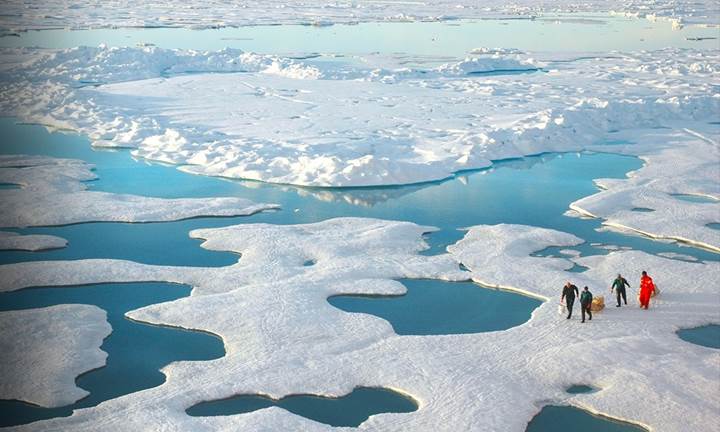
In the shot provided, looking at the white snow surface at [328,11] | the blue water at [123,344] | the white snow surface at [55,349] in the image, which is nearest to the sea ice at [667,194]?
the blue water at [123,344]

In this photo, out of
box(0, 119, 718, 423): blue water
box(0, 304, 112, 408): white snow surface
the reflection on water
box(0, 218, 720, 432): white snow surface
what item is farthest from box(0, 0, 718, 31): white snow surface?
box(0, 304, 112, 408): white snow surface

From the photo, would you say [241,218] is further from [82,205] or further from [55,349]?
[55,349]

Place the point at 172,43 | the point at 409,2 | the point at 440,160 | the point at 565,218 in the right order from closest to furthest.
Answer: the point at 565,218
the point at 440,160
the point at 172,43
the point at 409,2

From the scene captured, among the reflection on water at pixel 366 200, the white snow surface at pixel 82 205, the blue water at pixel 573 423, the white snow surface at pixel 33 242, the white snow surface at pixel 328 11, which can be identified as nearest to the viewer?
the blue water at pixel 573 423

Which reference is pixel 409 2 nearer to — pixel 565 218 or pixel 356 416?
pixel 565 218

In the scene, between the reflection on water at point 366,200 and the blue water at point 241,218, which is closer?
the blue water at point 241,218

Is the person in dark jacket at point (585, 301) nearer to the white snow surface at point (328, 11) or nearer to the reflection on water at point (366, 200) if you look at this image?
the reflection on water at point (366, 200)

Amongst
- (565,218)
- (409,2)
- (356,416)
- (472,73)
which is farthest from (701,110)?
(409,2)
